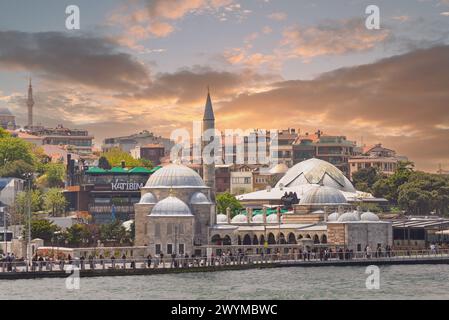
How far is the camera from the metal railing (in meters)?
55.9

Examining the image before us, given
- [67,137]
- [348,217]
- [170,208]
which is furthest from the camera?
[67,137]

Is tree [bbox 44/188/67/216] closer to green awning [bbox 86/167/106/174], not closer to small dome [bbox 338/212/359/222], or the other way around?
green awning [bbox 86/167/106/174]

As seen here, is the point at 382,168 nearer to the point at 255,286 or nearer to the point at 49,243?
the point at 49,243

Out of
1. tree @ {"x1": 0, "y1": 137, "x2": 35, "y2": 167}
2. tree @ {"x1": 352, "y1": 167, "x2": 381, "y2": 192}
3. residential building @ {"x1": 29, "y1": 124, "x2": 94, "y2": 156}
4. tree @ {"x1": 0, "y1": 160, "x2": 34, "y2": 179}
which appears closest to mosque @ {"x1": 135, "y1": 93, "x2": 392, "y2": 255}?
tree @ {"x1": 0, "y1": 160, "x2": 34, "y2": 179}

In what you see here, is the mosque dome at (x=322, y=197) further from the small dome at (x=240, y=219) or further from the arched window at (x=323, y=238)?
the arched window at (x=323, y=238)

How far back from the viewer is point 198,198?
2813 inches

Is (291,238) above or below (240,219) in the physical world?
below

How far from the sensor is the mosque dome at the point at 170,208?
2645 inches

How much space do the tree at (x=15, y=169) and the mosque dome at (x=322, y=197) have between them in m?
28.0

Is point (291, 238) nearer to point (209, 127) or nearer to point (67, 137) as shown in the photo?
point (209, 127)

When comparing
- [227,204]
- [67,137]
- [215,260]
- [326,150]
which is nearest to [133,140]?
[67,137]

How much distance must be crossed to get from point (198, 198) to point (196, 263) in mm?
11172

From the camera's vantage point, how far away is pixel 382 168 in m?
142

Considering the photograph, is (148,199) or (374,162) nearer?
(148,199)
